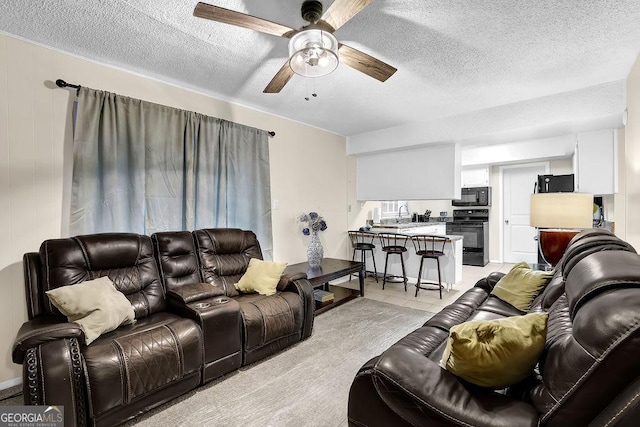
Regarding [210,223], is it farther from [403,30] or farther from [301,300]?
[403,30]

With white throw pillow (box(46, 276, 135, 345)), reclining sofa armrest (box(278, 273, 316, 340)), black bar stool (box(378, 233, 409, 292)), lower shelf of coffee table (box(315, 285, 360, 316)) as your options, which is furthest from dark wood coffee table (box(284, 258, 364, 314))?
white throw pillow (box(46, 276, 135, 345))

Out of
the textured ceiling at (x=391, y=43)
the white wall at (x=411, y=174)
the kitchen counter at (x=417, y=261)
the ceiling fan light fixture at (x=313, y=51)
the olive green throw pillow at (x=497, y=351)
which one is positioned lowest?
the kitchen counter at (x=417, y=261)

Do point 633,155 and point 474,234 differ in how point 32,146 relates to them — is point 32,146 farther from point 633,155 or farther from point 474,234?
point 474,234

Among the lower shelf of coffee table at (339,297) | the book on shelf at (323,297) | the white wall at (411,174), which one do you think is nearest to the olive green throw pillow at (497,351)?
the lower shelf of coffee table at (339,297)

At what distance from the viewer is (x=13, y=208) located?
7.18ft

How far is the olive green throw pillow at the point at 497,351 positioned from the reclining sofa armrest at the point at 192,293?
73.9 inches

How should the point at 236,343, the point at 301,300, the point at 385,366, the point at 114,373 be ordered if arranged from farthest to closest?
the point at 301,300
the point at 236,343
the point at 114,373
the point at 385,366

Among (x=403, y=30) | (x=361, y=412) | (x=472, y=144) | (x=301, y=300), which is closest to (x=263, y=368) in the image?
(x=301, y=300)

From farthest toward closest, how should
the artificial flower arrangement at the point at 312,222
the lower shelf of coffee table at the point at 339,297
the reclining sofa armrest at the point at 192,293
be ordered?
the artificial flower arrangement at the point at 312,222
the lower shelf of coffee table at the point at 339,297
the reclining sofa armrest at the point at 192,293

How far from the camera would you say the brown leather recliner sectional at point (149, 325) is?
156 cm

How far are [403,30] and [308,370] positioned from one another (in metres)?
2.66

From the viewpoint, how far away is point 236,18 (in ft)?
5.30

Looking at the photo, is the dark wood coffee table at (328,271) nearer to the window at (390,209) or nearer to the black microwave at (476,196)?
the window at (390,209)

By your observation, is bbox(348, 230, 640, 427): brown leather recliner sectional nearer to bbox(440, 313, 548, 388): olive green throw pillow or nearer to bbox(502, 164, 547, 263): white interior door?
bbox(440, 313, 548, 388): olive green throw pillow
